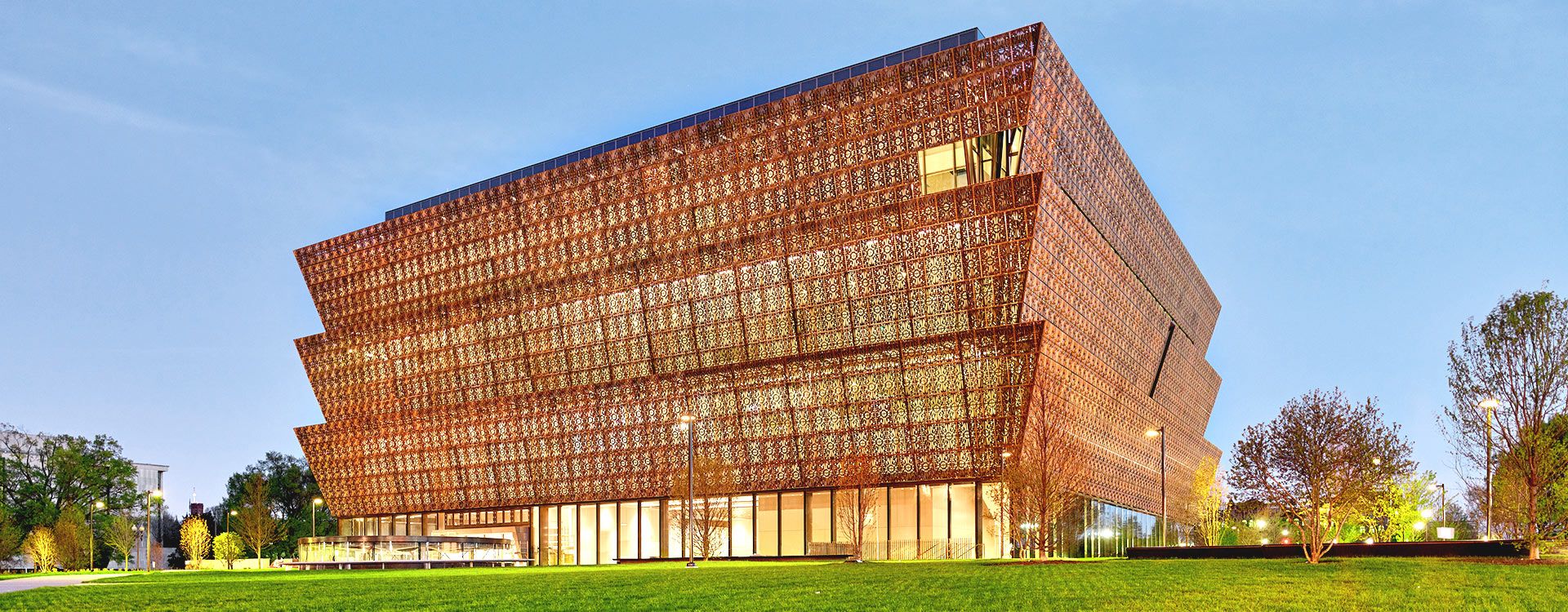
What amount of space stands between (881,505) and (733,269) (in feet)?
59.3

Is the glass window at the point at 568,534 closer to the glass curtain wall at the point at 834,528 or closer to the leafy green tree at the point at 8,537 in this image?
the glass curtain wall at the point at 834,528

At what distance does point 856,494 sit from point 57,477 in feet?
242

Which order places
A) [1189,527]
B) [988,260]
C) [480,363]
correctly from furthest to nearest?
[1189,527] < [480,363] < [988,260]

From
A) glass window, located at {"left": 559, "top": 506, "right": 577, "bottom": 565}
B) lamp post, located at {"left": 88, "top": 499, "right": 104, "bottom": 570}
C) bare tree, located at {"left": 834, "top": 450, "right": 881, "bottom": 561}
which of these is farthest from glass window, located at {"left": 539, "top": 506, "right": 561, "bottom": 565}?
lamp post, located at {"left": 88, "top": 499, "right": 104, "bottom": 570}

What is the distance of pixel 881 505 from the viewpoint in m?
73.2

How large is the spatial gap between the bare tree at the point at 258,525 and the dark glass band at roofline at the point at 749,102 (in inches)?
1069

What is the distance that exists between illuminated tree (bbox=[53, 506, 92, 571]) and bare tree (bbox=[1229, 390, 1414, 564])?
274ft

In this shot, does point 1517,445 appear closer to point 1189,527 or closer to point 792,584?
point 792,584

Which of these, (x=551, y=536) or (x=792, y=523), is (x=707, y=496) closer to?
(x=792, y=523)

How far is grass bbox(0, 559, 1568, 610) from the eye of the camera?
1697cm

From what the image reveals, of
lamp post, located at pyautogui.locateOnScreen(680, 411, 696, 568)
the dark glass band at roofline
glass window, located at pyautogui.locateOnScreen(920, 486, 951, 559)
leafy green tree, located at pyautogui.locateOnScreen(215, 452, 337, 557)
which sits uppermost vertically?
the dark glass band at roofline

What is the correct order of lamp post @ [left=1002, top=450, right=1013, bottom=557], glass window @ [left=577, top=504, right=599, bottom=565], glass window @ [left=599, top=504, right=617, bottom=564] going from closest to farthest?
lamp post @ [left=1002, top=450, right=1013, bottom=557] → glass window @ [left=599, top=504, right=617, bottom=564] → glass window @ [left=577, top=504, right=599, bottom=565]

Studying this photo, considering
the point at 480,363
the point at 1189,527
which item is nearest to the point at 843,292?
the point at 480,363

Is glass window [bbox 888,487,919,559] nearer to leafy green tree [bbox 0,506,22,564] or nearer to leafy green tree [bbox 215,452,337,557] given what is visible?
leafy green tree [bbox 0,506,22,564]
